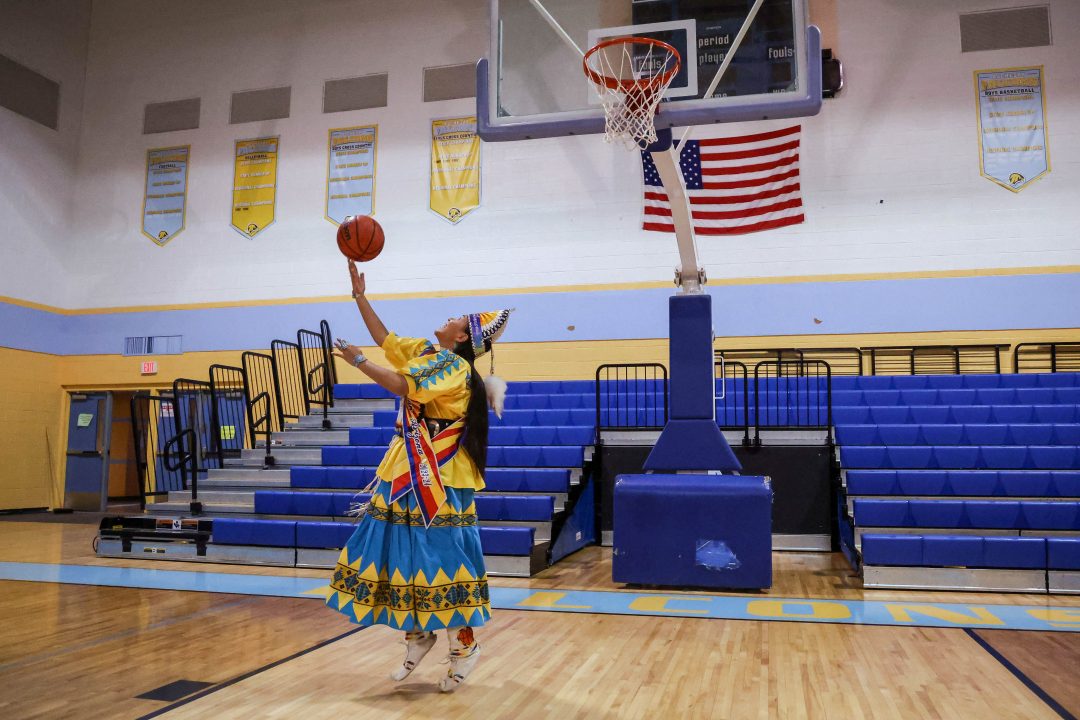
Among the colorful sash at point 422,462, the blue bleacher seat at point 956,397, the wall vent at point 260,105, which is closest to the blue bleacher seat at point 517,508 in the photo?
the colorful sash at point 422,462

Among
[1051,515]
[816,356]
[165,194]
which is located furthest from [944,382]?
[165,194]

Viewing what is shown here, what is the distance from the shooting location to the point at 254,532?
6965mm

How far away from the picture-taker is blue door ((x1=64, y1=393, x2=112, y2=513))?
500 inches

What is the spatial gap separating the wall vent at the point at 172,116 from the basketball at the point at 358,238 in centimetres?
1115

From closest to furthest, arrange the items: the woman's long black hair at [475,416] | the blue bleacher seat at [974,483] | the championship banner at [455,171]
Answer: the woman's long black hair at [475,416] → the blue bleacher seat at [974,483] → the championship banner at [455,171]

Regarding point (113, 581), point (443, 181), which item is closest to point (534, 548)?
point (113, 581)

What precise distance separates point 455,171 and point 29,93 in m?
6.73

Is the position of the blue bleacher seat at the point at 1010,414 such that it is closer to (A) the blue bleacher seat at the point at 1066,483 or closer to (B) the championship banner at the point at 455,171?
(A) the blue bleacher seat at the point at 1066,483

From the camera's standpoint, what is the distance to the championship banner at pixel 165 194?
12.9 m

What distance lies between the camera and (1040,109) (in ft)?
34.8

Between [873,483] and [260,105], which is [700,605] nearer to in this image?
[873,483]

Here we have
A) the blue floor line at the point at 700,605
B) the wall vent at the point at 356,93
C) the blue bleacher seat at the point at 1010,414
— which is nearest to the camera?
the blue floor line at the point at 700,605

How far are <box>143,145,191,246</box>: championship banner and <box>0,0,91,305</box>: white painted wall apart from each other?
1.18 metres

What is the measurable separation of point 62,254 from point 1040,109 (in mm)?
14258
